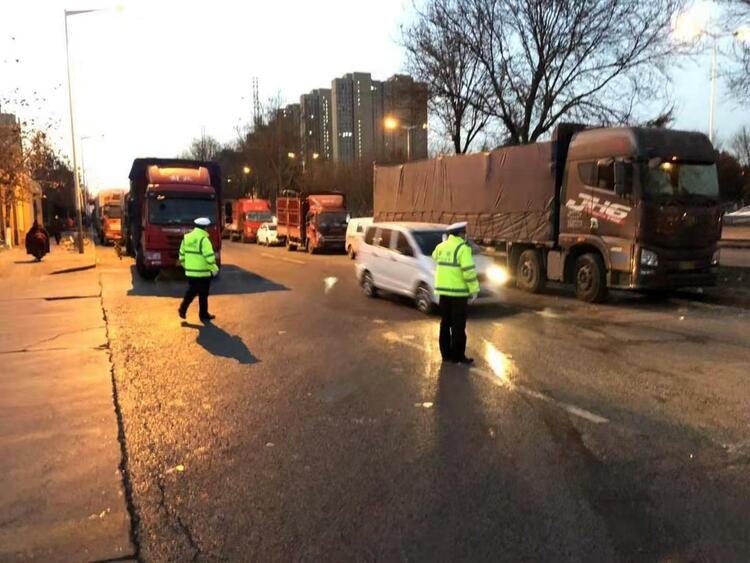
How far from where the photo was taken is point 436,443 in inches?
204

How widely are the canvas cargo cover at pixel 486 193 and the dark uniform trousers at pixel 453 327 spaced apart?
7.14 metres

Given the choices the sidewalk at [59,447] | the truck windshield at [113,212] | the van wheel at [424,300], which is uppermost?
the truck windshield at [113,212]

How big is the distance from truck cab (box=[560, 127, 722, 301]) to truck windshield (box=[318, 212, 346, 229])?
18.5m

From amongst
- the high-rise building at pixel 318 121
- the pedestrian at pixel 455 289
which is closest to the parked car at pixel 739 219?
the high-rise building at pixel 318 121

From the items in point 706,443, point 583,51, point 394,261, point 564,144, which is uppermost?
point 583,51

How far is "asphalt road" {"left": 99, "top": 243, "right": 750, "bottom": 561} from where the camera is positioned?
12.1ft

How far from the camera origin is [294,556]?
11.4 ft

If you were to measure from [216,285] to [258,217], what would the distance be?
29.1 meters

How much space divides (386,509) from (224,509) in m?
0.99

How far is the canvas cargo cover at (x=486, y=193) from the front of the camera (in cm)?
1461

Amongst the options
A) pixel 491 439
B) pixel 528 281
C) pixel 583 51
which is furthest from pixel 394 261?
pixel 583 51

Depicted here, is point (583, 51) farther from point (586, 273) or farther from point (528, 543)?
point (528, 543)

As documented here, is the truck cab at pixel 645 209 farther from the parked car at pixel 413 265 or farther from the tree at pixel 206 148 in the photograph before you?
the tree at pixel 206 148

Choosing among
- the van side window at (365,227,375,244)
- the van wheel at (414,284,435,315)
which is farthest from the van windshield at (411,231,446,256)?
the van side window at (365,227,375,244)
